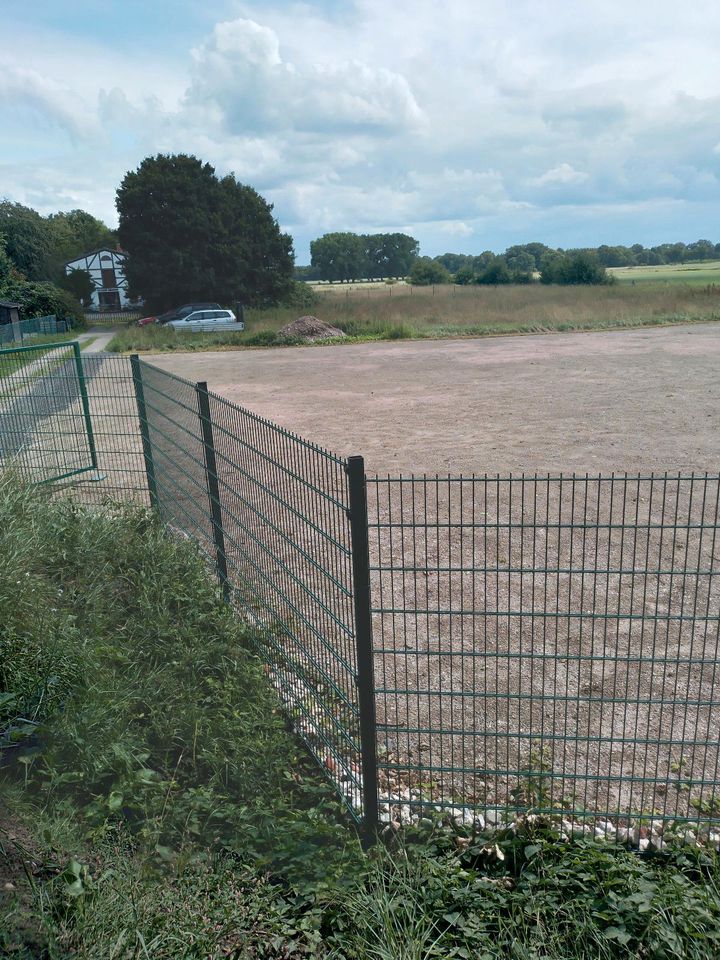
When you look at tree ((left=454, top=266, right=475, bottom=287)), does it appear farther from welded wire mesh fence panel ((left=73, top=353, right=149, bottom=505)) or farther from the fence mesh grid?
the fence mesh grid

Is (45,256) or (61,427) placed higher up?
(45,256)

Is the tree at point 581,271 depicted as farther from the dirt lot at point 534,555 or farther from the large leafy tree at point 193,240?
the dirt lot at point 534,555

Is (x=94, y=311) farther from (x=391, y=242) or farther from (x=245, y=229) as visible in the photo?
(x=391, y=242)

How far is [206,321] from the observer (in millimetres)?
38281

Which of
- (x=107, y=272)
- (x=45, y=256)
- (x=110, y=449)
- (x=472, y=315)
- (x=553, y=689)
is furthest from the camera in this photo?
(x=45, y=256)

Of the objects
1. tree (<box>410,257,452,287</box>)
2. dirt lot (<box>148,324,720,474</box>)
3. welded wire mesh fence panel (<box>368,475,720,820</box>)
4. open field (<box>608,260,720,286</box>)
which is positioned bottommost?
dirt lot (<box>148,324,720,474</box>)

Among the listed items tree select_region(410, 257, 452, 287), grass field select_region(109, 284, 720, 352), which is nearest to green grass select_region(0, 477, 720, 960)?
grass field select_region(109, 284, 720, 352)

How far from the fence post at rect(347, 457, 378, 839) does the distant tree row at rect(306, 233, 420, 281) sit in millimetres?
108830

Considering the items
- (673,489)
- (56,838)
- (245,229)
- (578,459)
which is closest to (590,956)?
(56,838)

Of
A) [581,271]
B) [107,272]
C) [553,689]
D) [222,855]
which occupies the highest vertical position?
[107,272]

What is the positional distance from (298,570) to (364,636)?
1047mm

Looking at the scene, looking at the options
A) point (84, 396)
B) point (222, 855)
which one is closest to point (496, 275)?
point (84, 396)

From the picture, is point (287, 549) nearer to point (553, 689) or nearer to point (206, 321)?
point (553, 689)

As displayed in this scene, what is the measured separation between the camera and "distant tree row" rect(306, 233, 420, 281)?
4368 inches
